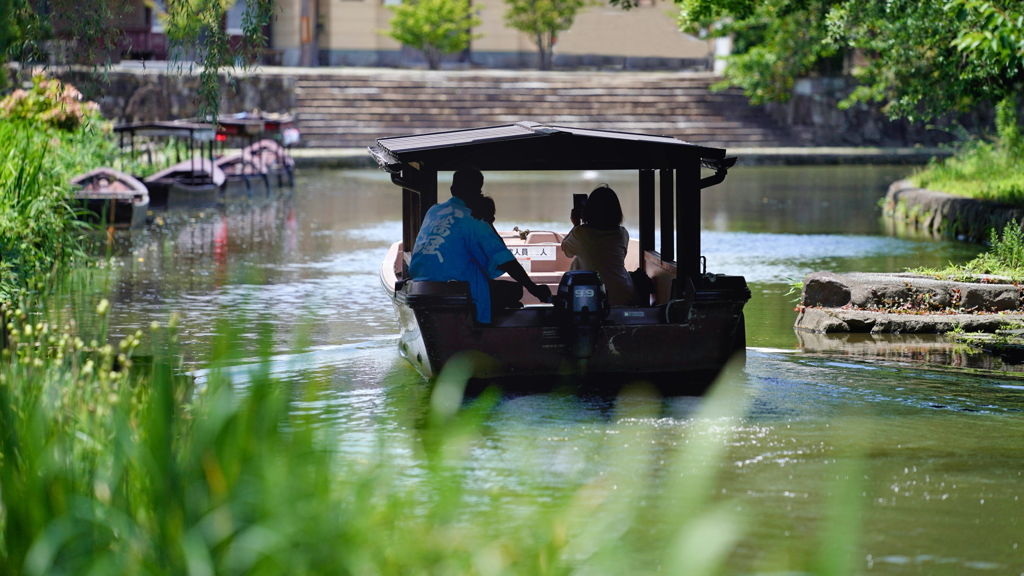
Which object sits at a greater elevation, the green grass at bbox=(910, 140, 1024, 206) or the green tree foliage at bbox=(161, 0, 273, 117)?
the green tree foliage at bbox=(161, 0, 273, 117)

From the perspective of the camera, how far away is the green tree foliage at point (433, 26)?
1917 inches

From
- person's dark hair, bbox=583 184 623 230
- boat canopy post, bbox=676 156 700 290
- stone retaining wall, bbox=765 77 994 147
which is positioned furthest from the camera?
stone retaining wall, bbox=765 77 994 147

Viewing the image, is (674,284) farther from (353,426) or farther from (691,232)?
(353,426)

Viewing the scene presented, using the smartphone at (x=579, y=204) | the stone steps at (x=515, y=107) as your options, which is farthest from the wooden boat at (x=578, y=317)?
the stone steps at (x=515, y=107)

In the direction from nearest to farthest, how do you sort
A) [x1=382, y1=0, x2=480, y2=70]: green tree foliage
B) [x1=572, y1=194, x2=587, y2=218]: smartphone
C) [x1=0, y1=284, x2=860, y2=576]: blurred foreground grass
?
1. [x1=0, y1=284, x2=860, y2=576]: blurred foreground grass
2. [x1=572, y1=194, x2=587, y2=218]: smartphone
3. [x1=382, y1=0, x2=480, y2=70]: green tree foliage

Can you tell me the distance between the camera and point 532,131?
8.82 metres

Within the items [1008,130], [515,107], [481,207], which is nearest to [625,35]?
[515,107]

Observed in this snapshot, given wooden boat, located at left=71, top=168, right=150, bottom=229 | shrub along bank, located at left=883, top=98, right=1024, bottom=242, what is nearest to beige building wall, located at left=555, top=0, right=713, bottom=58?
shrub along bank, located at left=883, top=98, right=1024, bottom=242

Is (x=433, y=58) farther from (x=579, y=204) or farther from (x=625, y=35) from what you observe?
(x=579, y=204)

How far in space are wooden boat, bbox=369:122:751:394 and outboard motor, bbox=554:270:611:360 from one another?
0.01 metres

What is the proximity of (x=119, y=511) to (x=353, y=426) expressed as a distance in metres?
3.73

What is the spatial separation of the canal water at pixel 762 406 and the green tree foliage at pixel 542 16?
34171 millimetres

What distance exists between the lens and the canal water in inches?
222

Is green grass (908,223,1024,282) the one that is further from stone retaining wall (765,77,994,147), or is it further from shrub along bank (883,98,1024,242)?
stone retaining wall (765,77,994,147)
